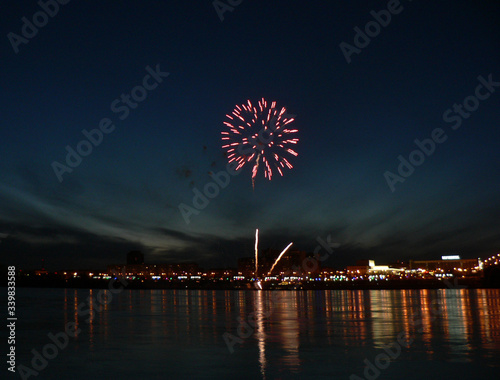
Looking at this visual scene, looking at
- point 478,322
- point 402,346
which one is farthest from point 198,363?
point 478,322

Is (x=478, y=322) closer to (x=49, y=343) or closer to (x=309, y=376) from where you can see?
(x=309, y=376)

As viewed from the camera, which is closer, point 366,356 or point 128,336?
point 366,356

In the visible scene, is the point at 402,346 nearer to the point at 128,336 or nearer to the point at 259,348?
the point at 259,348

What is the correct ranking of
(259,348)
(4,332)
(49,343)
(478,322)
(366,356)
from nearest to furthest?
1. (366,356)
2. (259,348)
3. (49,343)
4. (4,332)
5. (478,322)

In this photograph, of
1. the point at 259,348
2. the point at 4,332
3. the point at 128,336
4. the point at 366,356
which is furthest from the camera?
the point at 4,332

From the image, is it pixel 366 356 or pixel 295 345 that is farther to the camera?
pixel 295 345

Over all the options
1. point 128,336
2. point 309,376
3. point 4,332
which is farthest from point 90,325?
point 309,376

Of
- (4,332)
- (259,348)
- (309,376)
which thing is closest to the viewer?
(309,376)

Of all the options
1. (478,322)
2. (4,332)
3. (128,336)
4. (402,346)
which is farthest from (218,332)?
(478,322)

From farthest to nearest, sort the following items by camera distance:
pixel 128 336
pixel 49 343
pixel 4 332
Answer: pixel 4 332
pixel 128 336
pixel 49 343
